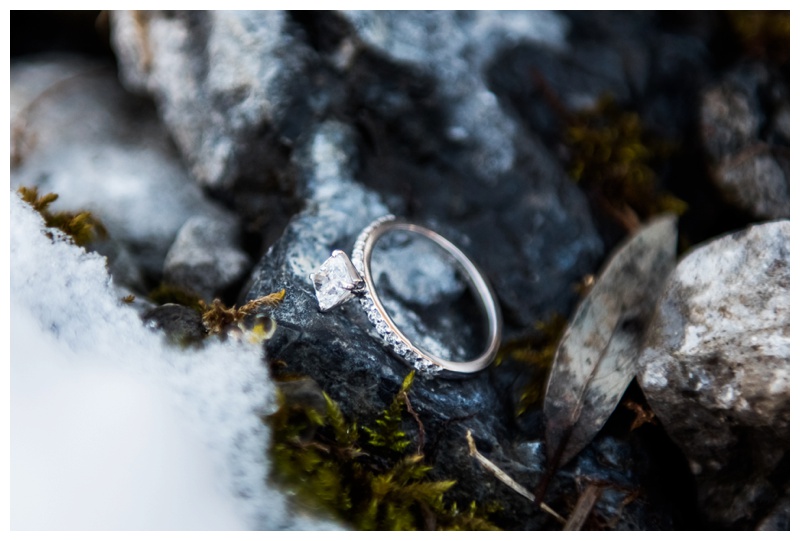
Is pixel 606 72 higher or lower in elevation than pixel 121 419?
higher

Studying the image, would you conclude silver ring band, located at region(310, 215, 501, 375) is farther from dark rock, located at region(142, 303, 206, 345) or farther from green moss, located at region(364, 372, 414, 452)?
dark rock, located at region(142, 303, 206, 345)

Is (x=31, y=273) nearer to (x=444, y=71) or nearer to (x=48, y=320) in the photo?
(x=48, y=320)

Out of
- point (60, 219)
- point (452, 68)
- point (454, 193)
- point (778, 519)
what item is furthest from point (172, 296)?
point (778, 519)

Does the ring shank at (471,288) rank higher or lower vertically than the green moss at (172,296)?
higher

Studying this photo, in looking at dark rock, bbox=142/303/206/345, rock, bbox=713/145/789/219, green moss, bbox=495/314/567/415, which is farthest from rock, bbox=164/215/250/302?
rock, bbox=713/145/789/219

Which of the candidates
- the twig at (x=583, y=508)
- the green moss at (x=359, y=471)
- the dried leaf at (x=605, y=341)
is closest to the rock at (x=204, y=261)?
the green moss at (x=359, y=471)

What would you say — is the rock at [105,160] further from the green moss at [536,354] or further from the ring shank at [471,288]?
the green moss at [536,354]

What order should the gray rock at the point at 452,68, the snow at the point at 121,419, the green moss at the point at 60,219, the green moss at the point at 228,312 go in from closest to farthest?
the snow at the point at 121,419, the green moss at the point at 228,312, the green moss at the point at 60,219, the gray rock at the point at 452,68

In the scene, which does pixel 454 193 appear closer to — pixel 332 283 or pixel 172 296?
pixel 332 283
